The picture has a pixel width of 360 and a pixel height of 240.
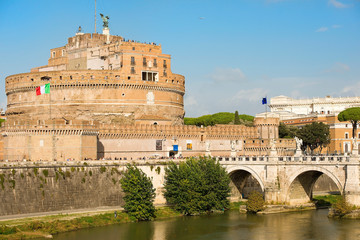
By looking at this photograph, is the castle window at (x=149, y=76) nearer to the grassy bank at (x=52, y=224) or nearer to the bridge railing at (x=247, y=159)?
the bridge railing at (x=247, y=159)

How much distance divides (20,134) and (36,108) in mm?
15392

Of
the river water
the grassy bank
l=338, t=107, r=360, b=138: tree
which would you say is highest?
l=338, t=107, r=360, b=138: tree

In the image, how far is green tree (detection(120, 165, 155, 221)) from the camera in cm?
4959

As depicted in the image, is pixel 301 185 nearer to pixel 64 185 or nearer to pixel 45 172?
pixel 64 185

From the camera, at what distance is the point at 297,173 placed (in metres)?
52.2

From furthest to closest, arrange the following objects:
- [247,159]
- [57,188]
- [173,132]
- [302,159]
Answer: [173,132], [247,159], [302,159], [57,188]

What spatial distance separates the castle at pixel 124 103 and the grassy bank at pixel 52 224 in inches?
561

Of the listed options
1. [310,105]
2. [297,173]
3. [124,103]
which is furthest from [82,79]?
[310,105]

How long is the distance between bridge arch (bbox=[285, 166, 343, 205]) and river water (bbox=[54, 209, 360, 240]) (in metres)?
2.31

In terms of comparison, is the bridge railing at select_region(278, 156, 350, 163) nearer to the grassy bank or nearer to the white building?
the grassy bank

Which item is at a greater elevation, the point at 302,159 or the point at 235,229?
the point at 302,159

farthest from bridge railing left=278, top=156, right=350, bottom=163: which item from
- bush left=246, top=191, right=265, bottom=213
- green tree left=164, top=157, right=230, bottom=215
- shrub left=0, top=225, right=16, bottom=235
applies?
shrub left=0, top=225, right=16, bottom=235

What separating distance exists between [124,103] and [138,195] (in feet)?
73.4

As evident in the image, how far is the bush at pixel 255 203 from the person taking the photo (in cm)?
5291
